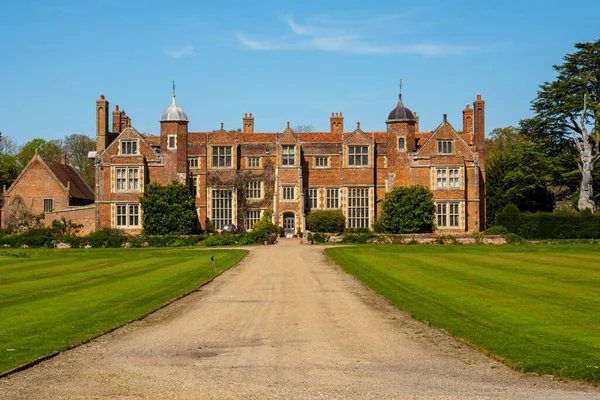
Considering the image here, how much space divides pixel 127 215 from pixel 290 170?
11.4 m

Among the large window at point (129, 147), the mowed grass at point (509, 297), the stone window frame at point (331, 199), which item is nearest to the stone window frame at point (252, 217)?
the stone window frame at point (331, 199)

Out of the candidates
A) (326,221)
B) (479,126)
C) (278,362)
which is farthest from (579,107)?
(278,362)

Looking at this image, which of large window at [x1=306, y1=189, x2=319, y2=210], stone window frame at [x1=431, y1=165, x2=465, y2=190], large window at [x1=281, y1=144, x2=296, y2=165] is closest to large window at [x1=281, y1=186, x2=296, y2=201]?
large window at [x1=306, y1=189, x2=319, y2=210]

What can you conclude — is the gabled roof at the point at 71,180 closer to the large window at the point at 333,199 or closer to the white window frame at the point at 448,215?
the large window at the point at 333,199

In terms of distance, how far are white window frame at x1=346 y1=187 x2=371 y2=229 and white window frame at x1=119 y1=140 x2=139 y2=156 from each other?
582 inches

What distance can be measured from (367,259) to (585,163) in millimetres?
25267

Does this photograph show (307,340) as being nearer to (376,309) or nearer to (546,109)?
(376,309)

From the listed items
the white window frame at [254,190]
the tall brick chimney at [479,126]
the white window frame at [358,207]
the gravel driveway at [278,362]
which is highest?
the tall brick chimney at [479,126]

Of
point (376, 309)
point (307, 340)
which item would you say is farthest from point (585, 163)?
point (307, 340)

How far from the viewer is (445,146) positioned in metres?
49.8

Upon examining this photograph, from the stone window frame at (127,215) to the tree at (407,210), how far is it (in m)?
16.2

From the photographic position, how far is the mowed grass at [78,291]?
12055 millimetres

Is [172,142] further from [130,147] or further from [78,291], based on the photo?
[78,291]

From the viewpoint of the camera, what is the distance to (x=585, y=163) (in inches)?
1940
